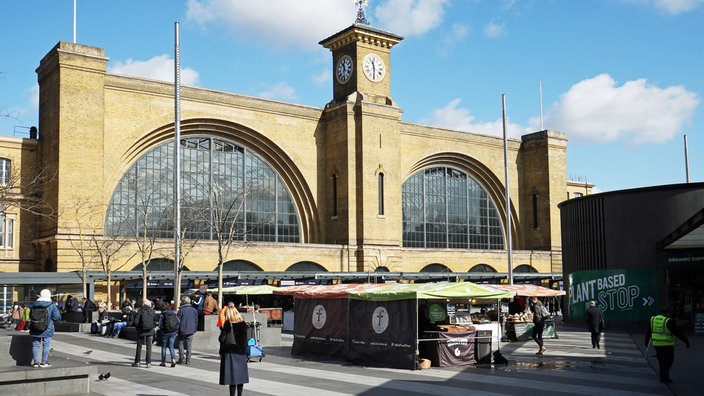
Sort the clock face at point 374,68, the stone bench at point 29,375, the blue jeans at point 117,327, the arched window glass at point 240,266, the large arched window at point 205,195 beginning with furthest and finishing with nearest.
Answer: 1. the clock face at point 374,68
2. the arched window glass at point 240,266
3. the large arched window at point 205,195
4. the blue jeans at point 117,327
5. the stone bench at point 29,375

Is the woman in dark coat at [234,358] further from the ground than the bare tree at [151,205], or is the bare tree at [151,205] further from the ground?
the bare tree at [151,205]

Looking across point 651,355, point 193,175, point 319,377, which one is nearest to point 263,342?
point 319,377

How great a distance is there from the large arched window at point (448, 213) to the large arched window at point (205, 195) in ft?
32.0

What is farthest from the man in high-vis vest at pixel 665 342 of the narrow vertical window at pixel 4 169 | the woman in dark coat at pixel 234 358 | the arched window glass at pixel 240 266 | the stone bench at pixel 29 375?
the narrow vertical window at pixel 4 169

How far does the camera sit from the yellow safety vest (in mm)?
16453

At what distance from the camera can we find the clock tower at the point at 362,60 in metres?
53.7

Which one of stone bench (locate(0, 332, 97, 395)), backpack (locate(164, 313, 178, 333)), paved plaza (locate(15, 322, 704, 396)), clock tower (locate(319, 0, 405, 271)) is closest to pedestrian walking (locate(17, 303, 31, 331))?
paved plaza (locate(15, 322, 704, 396))

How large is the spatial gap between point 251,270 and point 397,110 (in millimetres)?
15426

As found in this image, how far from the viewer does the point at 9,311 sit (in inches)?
1474

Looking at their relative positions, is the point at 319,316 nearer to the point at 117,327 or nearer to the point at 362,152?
the point at 117,327

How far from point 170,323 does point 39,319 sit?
15.4 feet

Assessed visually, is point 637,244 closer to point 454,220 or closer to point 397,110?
point 397,110

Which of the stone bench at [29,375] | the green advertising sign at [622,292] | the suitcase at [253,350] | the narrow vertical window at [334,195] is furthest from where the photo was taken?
the narrow vertical window at [334,195]

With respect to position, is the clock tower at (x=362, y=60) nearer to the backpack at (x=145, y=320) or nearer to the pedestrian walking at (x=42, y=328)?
the backpack at (x=145, y=320)
